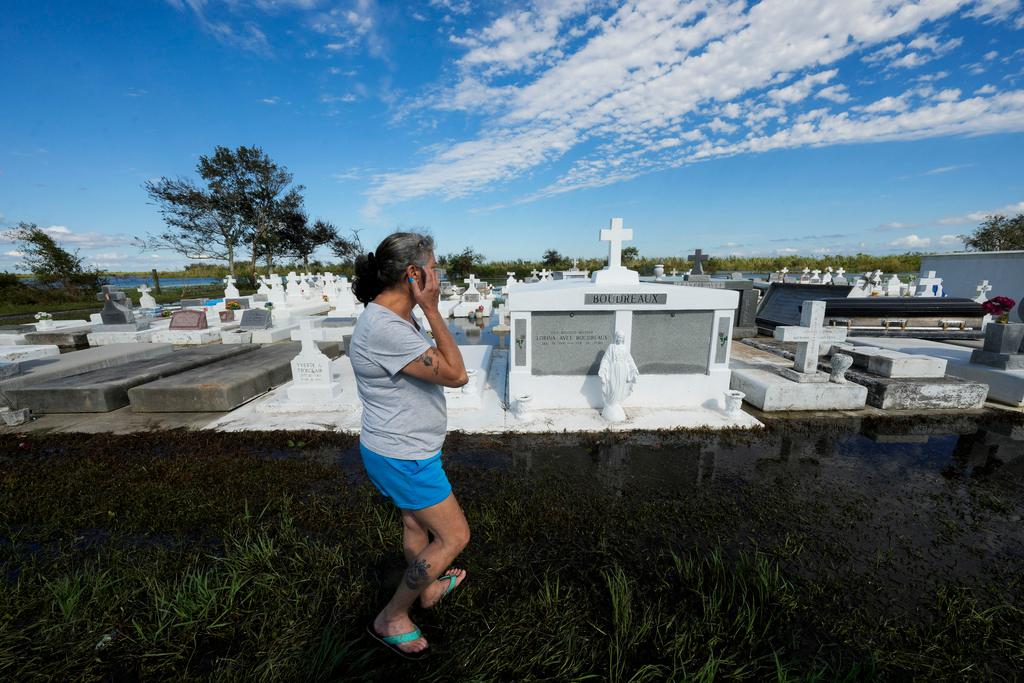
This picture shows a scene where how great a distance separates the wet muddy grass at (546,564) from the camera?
1.91m

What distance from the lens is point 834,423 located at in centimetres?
507

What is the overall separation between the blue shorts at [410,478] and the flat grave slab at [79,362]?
25.0 ft

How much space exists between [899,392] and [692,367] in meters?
2.89

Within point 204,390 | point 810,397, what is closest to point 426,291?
point 204,390

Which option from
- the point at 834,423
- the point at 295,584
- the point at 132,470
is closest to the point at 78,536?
the point at 132,470

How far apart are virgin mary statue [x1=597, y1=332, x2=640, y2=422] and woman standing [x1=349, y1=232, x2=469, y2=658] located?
357 cm

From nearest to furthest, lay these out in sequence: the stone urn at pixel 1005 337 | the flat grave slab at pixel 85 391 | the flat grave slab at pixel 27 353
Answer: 1. the flat grave slab at pixel 85 391
2. the stone urn at pixel 1005 337
3. the flat grave slab at pixel 27 353

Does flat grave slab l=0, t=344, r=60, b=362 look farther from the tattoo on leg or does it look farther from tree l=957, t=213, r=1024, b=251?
tree l=957, t=213, r=1024, b=251

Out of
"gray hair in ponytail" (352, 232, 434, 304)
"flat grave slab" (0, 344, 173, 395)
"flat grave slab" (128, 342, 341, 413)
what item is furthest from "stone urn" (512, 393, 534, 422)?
"flat grave slab" (0, 344, 173, 395)

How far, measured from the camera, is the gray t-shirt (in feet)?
5.14

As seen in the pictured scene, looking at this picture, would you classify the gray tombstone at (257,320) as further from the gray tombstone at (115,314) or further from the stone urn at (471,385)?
the stone urn at (471,385)

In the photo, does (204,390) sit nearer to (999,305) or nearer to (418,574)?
(418,574)

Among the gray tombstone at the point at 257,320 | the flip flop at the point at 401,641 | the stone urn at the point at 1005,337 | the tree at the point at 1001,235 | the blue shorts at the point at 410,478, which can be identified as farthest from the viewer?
the tree at the point at 1001,235

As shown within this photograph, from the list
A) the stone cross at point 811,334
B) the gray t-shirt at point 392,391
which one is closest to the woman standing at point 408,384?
the gray t-shirt at point 392,391
